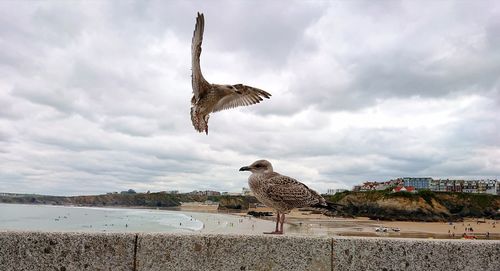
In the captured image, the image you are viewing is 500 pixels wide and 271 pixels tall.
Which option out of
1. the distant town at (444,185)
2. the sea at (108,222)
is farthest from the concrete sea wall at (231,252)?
the distant town at (444,185)

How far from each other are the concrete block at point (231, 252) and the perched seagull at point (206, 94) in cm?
289

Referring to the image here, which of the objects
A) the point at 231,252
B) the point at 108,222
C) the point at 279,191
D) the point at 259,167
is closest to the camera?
the point at 231,252

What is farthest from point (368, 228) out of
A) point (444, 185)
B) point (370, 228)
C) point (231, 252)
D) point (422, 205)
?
point (444, 185)

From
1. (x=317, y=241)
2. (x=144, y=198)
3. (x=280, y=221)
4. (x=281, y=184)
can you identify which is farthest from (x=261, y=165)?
(x=144, y=198)

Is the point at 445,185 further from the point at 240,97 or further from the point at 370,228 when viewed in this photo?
the point at 240,97

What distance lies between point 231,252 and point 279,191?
71.0 inches

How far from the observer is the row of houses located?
15484cm

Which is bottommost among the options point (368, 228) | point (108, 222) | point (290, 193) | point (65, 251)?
point (108, 222)

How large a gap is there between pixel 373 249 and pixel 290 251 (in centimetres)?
74

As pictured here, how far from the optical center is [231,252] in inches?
149

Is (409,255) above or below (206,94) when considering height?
below

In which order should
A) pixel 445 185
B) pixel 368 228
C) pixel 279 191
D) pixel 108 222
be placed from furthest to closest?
pixel 445 185 → pixel 108 222 → pixel 368 228 → pixel 279 191

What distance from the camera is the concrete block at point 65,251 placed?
3555 millimetres

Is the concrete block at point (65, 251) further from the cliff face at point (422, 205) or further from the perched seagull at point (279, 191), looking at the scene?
the cliff face at point (422, 205)
